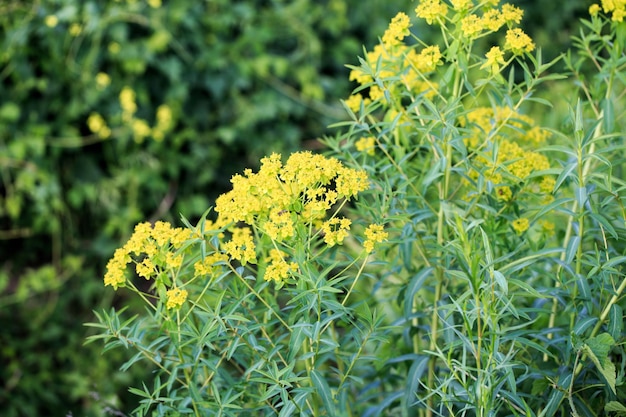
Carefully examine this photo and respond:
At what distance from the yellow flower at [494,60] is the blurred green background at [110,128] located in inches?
88.6

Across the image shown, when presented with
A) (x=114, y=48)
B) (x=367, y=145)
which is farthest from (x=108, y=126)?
(x=367, y=145)

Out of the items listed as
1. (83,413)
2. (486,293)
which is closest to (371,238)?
(486,293)

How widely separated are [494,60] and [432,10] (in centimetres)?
19

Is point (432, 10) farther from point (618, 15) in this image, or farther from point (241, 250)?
point (241, 250)

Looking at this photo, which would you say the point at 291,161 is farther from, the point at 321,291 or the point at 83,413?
the point at 83,413

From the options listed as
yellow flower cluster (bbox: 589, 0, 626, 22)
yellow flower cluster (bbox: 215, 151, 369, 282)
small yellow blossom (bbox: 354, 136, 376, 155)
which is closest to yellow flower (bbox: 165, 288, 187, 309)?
yellow flower cluster (bbox: 215, 151, 369, 282)

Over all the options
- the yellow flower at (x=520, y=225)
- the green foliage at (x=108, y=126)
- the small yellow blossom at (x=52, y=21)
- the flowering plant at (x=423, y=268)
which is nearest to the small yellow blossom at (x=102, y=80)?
the green foliage at (x=108, y=126)

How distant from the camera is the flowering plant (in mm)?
1502

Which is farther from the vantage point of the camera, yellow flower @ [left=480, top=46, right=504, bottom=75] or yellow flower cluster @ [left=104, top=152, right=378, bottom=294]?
yellow flower @ [left=480, top=46, right=504, bottom=75]

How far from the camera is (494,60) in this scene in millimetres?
1625

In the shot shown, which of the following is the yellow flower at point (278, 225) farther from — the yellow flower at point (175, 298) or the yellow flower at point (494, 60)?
the yellow flower at point (494, 60)

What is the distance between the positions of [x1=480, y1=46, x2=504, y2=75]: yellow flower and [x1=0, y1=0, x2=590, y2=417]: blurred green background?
225 cm

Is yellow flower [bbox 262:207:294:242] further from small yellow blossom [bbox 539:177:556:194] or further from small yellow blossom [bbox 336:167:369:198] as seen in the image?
small yellow blossom [bbox 539:177:556:194]

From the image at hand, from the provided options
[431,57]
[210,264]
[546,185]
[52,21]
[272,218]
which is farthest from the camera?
[52,21]
